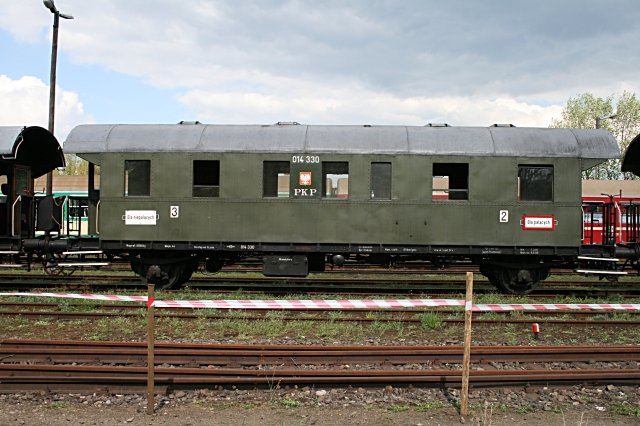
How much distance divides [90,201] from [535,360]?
10.1m

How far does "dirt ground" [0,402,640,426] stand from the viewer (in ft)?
16.2

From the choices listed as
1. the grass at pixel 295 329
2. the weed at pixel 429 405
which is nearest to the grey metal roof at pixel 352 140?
the grass at pixel 295 329

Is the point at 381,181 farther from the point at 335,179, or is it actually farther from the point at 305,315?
the point at 305,315

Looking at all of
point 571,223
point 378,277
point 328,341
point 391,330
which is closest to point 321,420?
point 328,341

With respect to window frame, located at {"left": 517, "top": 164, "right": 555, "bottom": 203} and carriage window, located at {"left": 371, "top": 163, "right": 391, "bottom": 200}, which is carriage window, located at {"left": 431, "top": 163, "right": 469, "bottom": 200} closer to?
carriage window, located at {"left": 371, "top": 163, "right": 391, "bottom": 200}

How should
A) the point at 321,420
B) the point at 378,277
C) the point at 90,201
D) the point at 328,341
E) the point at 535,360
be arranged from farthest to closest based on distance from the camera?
the point at 378,277
the point at 90,201
the point at 328,341
the point at 535,360
the point at 321,420

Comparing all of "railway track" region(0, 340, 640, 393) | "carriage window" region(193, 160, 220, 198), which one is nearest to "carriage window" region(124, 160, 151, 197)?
"carriage window" region(193, 160, 220, 198)

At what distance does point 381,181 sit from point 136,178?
216 inches

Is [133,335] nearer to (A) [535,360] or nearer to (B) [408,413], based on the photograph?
(B) [408,413]

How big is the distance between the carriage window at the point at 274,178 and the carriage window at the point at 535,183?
517cm

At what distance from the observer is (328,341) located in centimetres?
779

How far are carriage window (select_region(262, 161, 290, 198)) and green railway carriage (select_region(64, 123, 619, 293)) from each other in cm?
2

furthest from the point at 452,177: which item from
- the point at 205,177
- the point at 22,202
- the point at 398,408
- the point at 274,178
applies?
the point at 22,202

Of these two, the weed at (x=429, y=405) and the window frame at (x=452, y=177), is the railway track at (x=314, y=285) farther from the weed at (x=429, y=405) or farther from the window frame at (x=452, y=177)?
the weed at (x=429, y=405)
